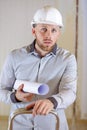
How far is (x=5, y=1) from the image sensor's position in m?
3.59

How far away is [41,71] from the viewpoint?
1.27m

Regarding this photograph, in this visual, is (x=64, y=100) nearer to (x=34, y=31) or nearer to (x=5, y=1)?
(x=34, y=31)

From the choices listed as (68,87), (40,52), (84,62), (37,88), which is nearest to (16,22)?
(84,62)

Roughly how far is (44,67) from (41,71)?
26mm

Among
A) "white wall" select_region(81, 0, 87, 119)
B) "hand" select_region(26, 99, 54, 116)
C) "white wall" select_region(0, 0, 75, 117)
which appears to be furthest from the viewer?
"white wall" select_region(0, 0, 75, 117)

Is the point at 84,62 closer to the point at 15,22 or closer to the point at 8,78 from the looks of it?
the point at 15,22

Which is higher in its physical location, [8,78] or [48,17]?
[48,17]

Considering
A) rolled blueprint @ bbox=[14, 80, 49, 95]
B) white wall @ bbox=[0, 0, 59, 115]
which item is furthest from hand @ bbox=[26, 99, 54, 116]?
white wall @ bbox=[0, 0, 59, 115]

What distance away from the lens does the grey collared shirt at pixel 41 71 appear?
124 centimetres

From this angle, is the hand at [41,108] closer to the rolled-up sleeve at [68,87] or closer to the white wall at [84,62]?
the rolled-up sleeve at [68,87]

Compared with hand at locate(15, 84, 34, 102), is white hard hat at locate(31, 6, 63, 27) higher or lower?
higher

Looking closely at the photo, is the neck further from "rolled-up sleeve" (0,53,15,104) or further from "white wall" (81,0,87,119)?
"white wall" (81,0,87,119)

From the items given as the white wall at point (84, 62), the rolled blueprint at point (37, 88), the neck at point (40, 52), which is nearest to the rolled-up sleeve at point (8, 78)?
the neck at point (40, 52)

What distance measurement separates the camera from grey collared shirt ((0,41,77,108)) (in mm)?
1239
